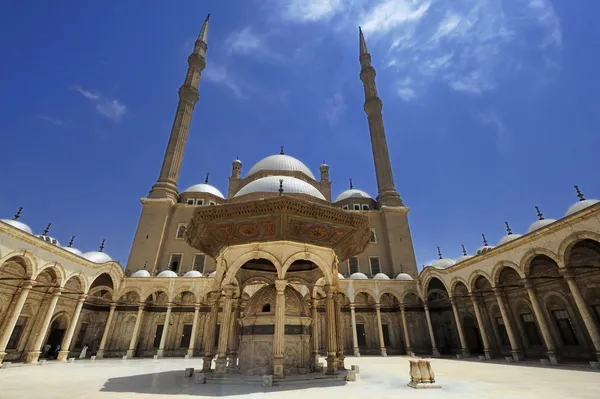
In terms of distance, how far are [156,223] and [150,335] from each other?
892 centimetres

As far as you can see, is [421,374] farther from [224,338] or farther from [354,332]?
[354,332]

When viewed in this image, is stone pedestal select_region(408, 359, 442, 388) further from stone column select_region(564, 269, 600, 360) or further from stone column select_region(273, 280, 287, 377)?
stone column select_region(564, 269, 600, 360)

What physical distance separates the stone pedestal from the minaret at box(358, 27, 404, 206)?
2108cm

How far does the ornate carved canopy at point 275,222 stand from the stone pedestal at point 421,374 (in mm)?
3859

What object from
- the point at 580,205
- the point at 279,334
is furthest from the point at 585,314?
the point at 279,334

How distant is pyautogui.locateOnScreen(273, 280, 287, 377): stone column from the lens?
7.29 meters

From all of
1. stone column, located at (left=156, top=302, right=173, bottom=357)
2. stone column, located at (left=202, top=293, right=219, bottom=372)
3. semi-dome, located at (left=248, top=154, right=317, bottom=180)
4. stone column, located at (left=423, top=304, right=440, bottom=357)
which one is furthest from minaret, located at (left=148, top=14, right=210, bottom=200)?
stone column, located at (left=423, top=304, right=440, bottom=357)

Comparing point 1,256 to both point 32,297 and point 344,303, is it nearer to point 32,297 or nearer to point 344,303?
point 32,297

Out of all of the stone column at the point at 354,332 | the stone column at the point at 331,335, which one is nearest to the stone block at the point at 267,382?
the stone column at the point at 331,335

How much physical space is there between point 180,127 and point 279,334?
27.4m

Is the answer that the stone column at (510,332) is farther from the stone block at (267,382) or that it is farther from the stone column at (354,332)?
the stone block at (267,382)

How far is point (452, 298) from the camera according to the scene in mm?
18031

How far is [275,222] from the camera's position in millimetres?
8344

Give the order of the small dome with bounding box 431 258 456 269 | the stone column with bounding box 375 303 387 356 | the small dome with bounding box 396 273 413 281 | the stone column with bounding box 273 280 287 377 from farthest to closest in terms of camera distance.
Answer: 1. the small dome with bounding box 431 258 456 269
2. the small dome with bounding box 396 273 413 281
3. the stone column with bounding box 375 303 387 356
4. the stone column with bounding box 273 280 287 377
